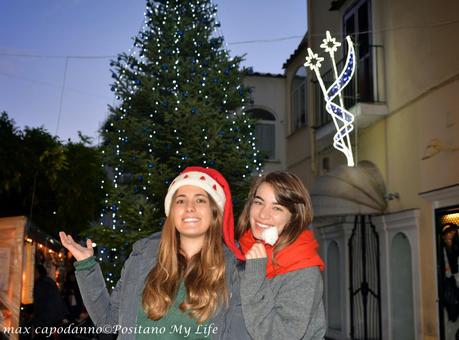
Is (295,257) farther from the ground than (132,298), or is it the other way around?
(295,257)

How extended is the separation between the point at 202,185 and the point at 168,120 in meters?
6.78

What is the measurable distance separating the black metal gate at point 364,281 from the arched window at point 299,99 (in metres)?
4.78

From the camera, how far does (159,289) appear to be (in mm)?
2939

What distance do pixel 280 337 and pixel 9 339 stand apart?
5.95m

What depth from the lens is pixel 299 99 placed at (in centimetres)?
1656

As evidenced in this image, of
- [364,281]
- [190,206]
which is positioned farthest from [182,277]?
[364,281]

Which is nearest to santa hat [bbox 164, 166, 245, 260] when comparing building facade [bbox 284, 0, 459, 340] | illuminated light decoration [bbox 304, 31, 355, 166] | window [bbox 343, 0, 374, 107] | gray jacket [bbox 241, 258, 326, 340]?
gray jacket [bbox 241, 258, 326, 340]

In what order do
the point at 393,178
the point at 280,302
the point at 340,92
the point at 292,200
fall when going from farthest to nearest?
the point at 340,92, the point at 393,178, the point at 292,200, the point at 280,302

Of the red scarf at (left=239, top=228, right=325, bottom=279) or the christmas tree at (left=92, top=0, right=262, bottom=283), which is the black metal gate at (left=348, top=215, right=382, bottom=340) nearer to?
the christmas tree at (left=92, top=0, right=262, bottom=283)

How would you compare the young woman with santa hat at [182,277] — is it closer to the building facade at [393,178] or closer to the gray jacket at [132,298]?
the gray jacket at [132,298]

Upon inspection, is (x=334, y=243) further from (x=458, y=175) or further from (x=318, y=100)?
(x=458, y=175)

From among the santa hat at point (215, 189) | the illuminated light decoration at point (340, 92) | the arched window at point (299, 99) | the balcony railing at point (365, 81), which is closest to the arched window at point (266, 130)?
the arched window at point (299, 99)

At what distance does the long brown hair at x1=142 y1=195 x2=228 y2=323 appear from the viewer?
288 centimetres

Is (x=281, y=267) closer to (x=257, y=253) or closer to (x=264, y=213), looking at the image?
(x=257, y=253)
